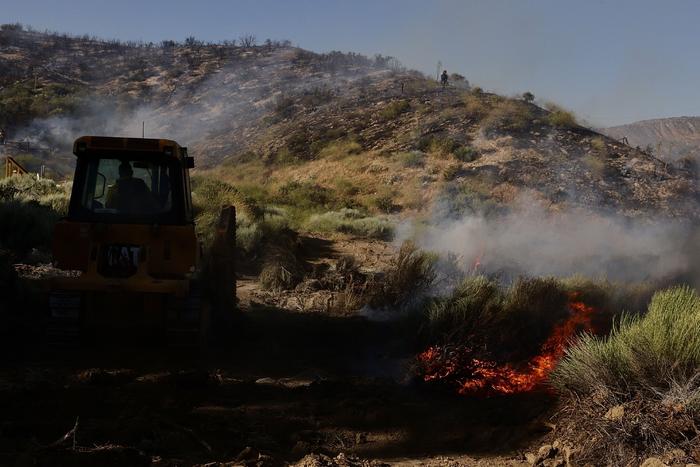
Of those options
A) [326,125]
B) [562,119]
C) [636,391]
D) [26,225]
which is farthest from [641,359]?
[326,125]

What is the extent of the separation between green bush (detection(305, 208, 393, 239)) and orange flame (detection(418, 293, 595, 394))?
13.5 meters

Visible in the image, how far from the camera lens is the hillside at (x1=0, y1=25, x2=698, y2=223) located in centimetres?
2686

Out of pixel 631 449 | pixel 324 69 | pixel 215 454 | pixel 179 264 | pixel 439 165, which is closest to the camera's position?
pixel 631 449

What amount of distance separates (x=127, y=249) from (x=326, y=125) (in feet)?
102

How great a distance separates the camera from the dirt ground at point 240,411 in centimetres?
445

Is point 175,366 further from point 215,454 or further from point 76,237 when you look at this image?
point 215,454

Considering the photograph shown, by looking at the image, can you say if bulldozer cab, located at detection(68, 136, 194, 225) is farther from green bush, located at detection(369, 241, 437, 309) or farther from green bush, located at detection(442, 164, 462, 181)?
green bush, located at detection(442, 164, 462, 181)

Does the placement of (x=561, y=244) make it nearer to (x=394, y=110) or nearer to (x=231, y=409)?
(x=231, y=409)

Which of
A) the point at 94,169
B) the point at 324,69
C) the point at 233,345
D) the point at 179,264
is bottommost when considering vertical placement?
the point at 233,345

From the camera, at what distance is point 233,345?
26.8ft

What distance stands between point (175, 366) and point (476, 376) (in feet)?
10.2

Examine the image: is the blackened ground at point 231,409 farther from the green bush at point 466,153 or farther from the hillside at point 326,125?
the green bush at point 466,153

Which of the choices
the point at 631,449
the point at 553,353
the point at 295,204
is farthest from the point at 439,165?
the point at 631,449

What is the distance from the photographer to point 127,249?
22.7ft
